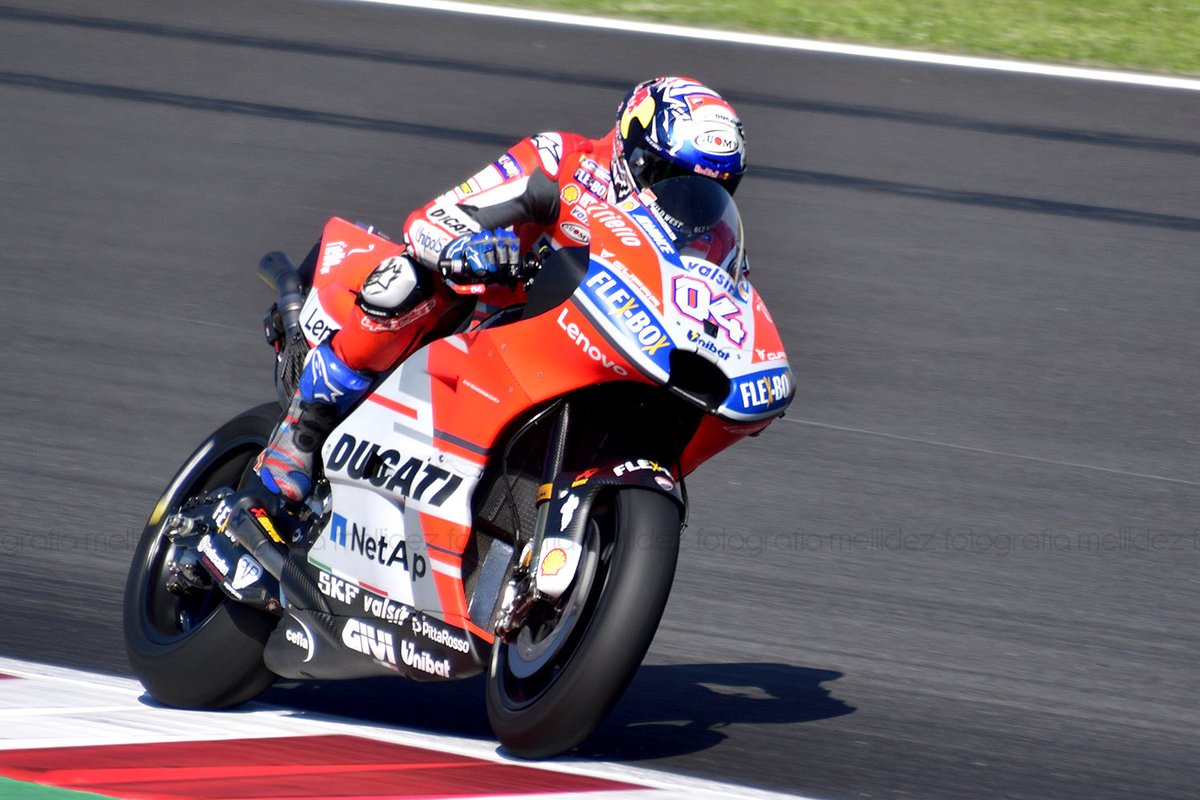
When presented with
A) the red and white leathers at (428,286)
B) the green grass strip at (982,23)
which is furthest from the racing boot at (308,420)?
the green grass strip at (982,23)

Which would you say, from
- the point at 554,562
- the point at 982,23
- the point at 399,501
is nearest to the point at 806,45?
the point at 982,23

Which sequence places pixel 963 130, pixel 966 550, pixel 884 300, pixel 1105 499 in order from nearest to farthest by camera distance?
pixel 966 550, pixel 1105 499, pixel 884 300, pixel 963 130

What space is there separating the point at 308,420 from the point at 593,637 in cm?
117

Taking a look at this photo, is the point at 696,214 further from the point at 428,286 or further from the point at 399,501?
the point at 399,501

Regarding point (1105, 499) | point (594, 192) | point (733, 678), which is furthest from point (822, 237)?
point (594, 192)

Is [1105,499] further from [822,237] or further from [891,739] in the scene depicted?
[822,237]

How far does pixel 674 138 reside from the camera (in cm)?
375

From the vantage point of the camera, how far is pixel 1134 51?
11.7 m

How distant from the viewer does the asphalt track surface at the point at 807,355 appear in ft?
14.9

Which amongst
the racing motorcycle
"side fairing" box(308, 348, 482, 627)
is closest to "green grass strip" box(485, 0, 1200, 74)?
the racing motorcycle

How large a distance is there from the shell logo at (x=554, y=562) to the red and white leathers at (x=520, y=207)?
0.63 m

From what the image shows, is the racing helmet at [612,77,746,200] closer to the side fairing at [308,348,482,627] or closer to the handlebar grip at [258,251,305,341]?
the side fairing at [308,348,482,627]

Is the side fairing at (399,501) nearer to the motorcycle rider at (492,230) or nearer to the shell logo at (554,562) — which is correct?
the motorcycle rider at (492,230)

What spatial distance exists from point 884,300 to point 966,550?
253 centimetres
